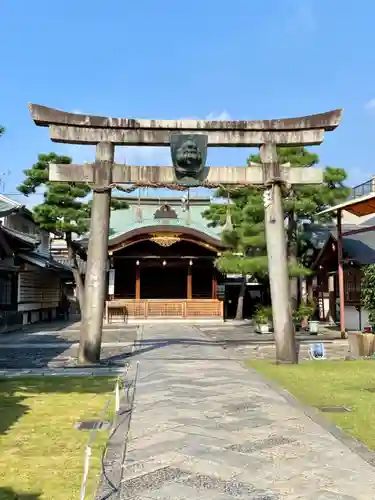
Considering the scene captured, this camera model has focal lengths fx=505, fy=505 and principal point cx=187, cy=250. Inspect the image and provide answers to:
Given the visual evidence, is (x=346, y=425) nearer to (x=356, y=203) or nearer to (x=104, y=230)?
(x=104, y=230)

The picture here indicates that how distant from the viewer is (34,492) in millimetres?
4348

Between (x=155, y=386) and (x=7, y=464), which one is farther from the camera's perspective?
(x=155, y=386)

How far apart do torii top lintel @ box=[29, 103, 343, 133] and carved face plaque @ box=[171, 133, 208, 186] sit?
0.32 m

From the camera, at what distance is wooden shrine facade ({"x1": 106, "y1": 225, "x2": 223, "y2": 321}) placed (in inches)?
1160

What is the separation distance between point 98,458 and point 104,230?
786 centimetres

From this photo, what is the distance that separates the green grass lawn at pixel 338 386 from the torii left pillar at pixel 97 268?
387 centimetres

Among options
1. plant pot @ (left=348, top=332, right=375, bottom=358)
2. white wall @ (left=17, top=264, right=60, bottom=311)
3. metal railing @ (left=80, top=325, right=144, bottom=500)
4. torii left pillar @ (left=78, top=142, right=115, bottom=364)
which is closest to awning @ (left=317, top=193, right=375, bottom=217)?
plant pot @ (left=348, top=332, right=375, bottom=358)

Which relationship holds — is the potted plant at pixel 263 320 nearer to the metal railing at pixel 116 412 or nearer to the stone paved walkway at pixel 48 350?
the stone paved walkway at pixel 48 350

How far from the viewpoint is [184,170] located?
12836 millimetres

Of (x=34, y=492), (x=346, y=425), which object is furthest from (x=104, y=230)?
(x=34, y=492)

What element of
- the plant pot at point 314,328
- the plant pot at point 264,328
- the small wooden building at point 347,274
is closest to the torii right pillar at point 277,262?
the small wooden building at point 347,274

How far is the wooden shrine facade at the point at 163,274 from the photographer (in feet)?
96.6

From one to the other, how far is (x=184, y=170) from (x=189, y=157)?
37cm

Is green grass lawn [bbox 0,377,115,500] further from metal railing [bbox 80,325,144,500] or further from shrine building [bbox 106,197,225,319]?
shrine building [bbox 106,197,225,319]
